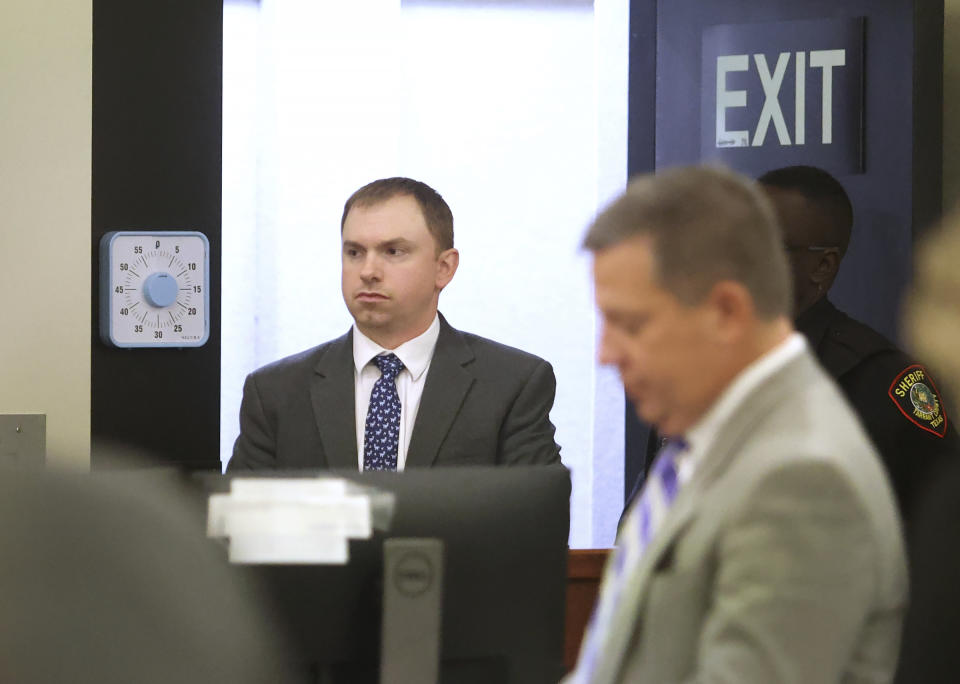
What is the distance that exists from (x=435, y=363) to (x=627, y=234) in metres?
1.37

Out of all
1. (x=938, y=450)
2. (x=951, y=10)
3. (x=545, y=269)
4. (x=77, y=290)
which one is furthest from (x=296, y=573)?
(x=545, y=269)

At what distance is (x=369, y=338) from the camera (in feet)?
8.45

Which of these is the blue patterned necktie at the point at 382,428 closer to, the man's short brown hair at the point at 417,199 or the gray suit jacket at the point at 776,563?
the man's short brown hair at the point at 417,199

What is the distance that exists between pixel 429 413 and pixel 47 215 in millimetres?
1250

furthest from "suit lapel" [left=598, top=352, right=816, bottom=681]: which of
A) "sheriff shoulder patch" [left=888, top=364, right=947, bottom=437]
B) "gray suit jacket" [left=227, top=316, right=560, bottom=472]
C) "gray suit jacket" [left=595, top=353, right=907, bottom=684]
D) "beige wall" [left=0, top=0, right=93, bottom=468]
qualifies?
"beige wall" [left=0, top=0, right=93, bottom=468]

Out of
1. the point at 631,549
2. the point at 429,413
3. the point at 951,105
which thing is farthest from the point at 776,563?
the point at 951,105

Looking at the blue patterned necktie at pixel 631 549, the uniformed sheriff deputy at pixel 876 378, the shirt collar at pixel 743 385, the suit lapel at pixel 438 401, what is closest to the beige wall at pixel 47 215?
the suit lapel at pixel 438 401

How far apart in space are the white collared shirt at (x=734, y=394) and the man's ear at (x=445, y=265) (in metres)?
1.47

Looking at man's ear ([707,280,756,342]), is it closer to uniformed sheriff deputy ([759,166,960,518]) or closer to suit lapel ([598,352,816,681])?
suit lapel ([598,352,816,681])

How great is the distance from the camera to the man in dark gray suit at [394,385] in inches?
98.2

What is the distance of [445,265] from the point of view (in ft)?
8.78

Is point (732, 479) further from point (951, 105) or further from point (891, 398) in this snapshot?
point (951, 105)

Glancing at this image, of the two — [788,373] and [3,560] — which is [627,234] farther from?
[3,560]

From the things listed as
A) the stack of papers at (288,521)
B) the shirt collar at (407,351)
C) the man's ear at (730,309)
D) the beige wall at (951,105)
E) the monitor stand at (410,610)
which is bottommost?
the monitor stand at (410,610)
